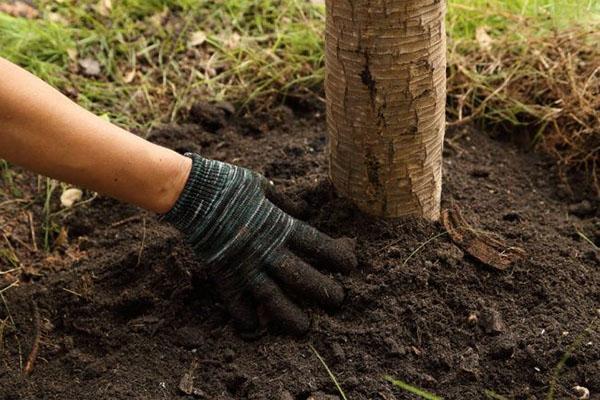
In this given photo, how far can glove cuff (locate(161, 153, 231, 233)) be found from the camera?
76.4 inches

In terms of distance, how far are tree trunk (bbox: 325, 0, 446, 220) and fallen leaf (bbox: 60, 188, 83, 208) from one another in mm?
1045

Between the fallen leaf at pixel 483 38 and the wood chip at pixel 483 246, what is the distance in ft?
3.49

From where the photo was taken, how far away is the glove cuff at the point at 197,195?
1.94 metres

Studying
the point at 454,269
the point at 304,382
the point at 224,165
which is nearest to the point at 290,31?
the point at 224,165

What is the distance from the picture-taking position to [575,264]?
82.4 inches

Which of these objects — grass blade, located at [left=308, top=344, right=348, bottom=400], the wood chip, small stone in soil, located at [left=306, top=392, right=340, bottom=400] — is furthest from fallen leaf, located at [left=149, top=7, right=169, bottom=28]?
small stone in soil, located at [left=306, top=392, right=340, bottom=400]

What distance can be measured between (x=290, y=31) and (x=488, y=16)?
0.83 m

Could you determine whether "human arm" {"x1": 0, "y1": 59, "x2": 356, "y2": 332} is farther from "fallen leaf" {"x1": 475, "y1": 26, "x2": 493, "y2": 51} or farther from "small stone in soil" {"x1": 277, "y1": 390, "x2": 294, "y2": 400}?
"fallen leaf" {"x1": 475, "y1": 26, "x2": 493, "y2": 51}

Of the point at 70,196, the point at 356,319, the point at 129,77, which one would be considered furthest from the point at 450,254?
the point at 129,77

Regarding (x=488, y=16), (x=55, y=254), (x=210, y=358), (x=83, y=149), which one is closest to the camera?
(x=83, y=149)

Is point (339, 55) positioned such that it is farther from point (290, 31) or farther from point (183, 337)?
point (290, 31)

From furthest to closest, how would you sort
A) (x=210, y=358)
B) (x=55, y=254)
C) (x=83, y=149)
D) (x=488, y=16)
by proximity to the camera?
(x=488, y=16), (x=55, y=254), (x=210, y=358), (x=83, y=149)

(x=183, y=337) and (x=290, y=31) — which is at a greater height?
(x=290, y=31)

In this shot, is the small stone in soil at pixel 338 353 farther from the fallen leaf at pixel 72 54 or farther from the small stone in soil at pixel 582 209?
the fallen leaf at pixel 72 54
